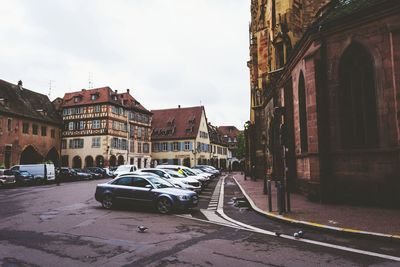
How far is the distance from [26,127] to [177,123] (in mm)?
31004

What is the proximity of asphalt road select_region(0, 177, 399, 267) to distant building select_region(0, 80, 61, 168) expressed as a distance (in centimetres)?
3480

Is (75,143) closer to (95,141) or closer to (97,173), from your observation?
(95,141)

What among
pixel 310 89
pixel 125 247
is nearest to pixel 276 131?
pixel 310 89

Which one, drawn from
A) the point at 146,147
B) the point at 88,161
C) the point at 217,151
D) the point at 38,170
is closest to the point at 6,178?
the point at 38,170

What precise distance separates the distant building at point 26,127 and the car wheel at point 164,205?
34005 millimetres

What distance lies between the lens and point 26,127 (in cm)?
4494

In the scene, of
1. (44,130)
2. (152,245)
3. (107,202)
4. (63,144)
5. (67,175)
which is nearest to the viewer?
(152,245)

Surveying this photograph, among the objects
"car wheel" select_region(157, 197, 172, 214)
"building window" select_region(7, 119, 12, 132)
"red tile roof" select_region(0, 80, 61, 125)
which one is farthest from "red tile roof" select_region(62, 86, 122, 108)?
"car wheel" select_region(157, 197, 172, 214)

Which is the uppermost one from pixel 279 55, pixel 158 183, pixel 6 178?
pixel 279 55

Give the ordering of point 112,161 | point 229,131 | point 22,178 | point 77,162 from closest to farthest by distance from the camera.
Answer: point 22,178 < point 112,161 < point 77,162 < point 229,131

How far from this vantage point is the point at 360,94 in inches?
524

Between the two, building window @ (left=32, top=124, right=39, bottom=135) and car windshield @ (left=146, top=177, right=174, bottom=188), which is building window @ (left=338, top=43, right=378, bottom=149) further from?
building window @ (left=32, top=124, right=39, bottom=135)

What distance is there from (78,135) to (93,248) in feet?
164

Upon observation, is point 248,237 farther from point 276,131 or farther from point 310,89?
point 276,131
